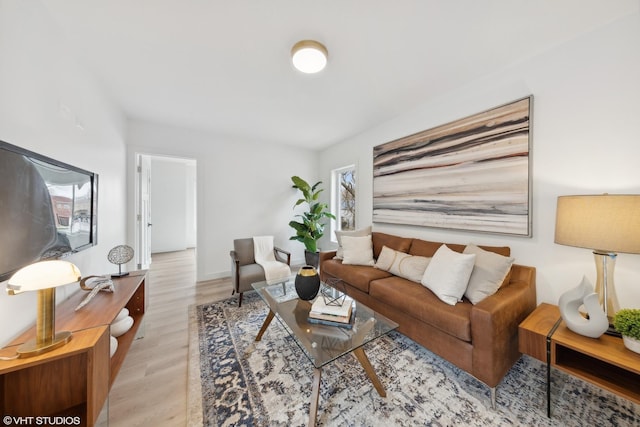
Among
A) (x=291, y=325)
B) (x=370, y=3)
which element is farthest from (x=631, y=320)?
(x=370, y=3)

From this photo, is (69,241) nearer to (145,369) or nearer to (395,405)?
(145,369)

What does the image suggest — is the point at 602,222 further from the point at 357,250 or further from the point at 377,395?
the point at 357,250

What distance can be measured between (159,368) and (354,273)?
190 centimetres

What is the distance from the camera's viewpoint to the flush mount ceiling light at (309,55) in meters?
1.63

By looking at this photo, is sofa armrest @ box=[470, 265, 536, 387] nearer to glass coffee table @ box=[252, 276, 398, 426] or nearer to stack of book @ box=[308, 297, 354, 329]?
glass coffee table @ box=[252, 276, 398, 426]

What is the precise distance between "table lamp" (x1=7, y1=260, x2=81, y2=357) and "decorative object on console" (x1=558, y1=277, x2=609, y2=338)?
2.69m

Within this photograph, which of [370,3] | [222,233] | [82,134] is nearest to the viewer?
[370,3]

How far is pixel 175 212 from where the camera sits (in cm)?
625

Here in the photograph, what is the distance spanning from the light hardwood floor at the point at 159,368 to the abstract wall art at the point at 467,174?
108 inches

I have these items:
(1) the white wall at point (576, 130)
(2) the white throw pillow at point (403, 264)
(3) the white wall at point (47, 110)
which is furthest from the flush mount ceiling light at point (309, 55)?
(2) the white throw pillow at point (403, 264)

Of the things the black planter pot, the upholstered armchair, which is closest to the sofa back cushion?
the upholstered armchair

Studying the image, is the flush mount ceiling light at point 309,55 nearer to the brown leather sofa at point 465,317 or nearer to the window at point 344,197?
the brown leather sofa at point 465,317

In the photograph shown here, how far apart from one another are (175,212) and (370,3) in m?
6.74

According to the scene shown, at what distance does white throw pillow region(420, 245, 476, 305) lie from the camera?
1.75 m
